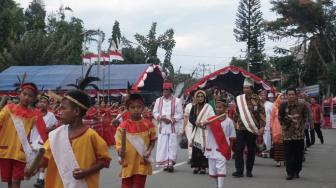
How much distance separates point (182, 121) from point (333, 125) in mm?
28675

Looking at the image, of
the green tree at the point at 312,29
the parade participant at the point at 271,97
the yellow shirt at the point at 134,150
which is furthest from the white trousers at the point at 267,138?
the green tree at the point at 312,29

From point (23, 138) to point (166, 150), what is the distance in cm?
573

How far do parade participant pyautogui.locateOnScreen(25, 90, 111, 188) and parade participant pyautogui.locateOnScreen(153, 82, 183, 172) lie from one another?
8.18 m

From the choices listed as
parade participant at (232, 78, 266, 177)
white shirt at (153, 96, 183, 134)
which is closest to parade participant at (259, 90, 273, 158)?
white shirt at (153, 96, 183, 134)

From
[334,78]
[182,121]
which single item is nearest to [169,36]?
[334,78]

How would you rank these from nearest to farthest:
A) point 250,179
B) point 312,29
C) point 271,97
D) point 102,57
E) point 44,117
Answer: point 44,117 < point 250,179 < point 271,97 < point 102,57 < point 312,29

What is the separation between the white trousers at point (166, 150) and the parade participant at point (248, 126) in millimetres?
1580

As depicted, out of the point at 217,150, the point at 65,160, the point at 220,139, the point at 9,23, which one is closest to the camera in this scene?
the point at 65,160

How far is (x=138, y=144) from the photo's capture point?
753 centimetres

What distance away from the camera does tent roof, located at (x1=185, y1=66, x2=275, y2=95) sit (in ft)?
54.9

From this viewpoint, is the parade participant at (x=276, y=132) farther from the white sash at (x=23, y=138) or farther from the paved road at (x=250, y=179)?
the white sash at (x=23, y=138)

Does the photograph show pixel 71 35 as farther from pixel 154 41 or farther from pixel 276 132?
pixel 276 132

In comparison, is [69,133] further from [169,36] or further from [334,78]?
[169,36]

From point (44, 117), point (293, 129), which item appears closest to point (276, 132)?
point (293, 129)
